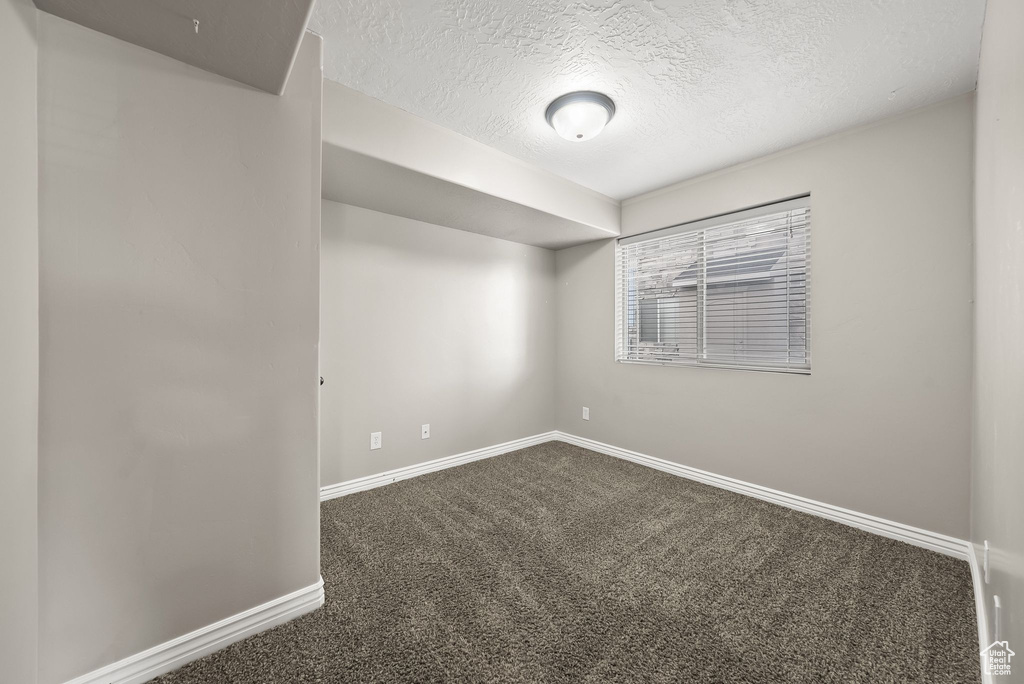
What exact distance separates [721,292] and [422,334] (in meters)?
2.28

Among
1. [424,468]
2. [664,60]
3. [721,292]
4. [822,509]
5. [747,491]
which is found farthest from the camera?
[424,468]

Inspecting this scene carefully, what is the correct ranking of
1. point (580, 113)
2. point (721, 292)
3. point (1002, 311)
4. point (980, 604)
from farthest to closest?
1. point (721, 292)
2. point (580, 113)
3. point (980, 604)
4. point (1002, 311)

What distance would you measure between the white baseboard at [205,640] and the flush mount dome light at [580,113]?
2.40 meters

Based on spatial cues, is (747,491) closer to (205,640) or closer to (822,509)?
(822,509)

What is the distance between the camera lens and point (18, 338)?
95cm

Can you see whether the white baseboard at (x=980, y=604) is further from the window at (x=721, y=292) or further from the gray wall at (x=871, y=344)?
the window at (x=721, y=292)

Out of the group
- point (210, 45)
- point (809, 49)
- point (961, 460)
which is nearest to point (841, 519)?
point (961, 460)

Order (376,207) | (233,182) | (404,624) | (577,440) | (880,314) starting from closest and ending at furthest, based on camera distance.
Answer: (233,182) → (404,624) → (880,314) → (376,207) → (577,440)

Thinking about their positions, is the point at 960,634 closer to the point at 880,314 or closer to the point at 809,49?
the point at 880,314

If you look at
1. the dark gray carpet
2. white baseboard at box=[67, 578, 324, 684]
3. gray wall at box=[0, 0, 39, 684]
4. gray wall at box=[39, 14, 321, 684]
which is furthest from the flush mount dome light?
white baseboard at box=[67, 578, 324, 684]

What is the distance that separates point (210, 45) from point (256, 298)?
782 millimetres

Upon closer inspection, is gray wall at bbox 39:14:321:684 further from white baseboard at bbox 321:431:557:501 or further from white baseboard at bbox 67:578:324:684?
white baseboard at bbox 321:431:557:501

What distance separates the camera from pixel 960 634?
1440 millimetres

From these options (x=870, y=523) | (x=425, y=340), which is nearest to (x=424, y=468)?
(x=425, y=340)
